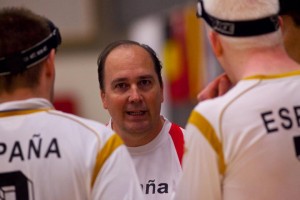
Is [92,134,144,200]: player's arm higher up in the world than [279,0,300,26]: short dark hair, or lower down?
lower down

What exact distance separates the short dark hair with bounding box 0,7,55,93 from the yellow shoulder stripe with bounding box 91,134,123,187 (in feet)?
1.22

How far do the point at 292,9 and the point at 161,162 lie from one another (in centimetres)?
136

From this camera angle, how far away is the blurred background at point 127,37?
13172 mm

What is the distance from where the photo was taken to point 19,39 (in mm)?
4449

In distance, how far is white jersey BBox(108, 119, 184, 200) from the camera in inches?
225

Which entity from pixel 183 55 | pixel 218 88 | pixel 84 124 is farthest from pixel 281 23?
pixel 183 55

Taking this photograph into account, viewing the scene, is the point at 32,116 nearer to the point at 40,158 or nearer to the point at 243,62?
the point at 40,158

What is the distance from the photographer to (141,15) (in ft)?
51.6

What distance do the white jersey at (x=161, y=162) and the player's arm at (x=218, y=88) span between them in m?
0.90

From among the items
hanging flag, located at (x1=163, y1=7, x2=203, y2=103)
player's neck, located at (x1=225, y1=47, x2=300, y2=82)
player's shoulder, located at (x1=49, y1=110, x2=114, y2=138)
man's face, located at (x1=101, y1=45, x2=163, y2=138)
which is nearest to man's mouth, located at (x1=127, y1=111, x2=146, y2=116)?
man's face, located at (x1=101, y1=45, x2=163, y2=138)

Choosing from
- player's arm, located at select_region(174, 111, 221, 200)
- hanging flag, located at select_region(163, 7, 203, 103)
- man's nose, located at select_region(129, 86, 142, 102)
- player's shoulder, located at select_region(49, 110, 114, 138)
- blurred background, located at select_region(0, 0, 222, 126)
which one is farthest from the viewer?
blurred background, located at select_region(0, 0, 222, 126)

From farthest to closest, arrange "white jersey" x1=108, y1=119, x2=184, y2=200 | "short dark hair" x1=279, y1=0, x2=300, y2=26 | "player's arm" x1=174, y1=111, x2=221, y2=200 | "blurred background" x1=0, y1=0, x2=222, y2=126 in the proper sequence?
"blurred background" x1=0, y1=0, x2=222, y2=126
"white jersey" x1=108, y1=119, x2=184, y2=200
"short dark hair" x1=279, y1=0, x2=300, y2=26
"player's arm" x1=174, y1=111, x2=221, y2=200

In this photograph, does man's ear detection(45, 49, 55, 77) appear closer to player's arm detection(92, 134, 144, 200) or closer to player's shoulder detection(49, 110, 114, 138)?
player's shoulder detection(49, 110, 114, 138)

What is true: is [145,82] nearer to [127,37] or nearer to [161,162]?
[161,162]
